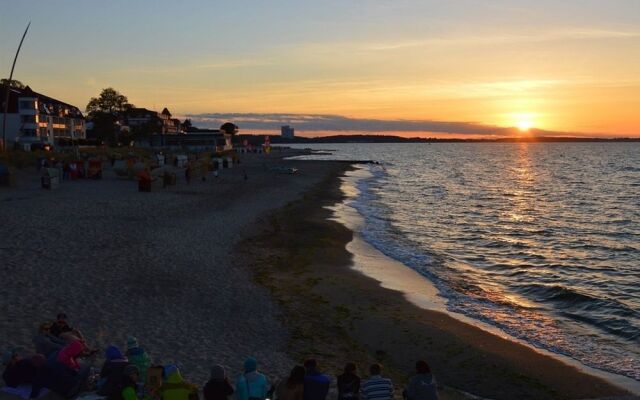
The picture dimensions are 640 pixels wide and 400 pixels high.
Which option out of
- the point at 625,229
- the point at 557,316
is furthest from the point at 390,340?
the point at 625,229

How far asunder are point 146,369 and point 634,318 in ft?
50.8

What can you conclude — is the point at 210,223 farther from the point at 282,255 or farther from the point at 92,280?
the point at 92,280

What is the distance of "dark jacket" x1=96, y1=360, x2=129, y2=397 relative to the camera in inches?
356

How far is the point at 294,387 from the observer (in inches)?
360

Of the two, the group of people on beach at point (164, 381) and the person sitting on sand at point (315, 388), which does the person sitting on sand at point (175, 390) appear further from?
the person sitting on sand at point (315, 388)

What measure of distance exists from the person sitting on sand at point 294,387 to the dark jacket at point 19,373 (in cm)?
435

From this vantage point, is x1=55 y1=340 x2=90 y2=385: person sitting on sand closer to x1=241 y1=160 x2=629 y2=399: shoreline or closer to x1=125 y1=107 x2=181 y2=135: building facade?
x1=241 y1=160 x2=629 y2=399: shoreline

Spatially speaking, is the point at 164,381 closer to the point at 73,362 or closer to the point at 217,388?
the point at 217,388

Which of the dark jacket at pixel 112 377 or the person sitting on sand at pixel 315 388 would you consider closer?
the dark jacket at pixel 112 377

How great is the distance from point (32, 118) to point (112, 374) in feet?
319

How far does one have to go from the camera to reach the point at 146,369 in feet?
32.9

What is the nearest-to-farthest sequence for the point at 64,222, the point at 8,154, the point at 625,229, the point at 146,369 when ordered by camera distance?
1. the point at 146,369
2. the point at 64,222
3. the point at 625,229
4. the point at 8,154

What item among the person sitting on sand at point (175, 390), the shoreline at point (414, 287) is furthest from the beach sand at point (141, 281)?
the shoreline at point (414, 287)

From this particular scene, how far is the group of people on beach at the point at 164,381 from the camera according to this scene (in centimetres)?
898
